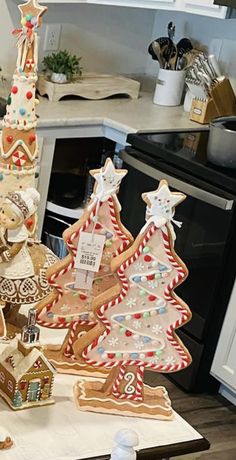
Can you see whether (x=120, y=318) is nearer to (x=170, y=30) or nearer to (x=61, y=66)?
(x=61, y=66)

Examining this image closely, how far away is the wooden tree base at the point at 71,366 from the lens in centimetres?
143

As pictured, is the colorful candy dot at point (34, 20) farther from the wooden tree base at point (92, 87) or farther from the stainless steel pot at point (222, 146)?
the wooden tree base at point (92, 87)

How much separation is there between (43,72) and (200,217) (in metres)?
1.21

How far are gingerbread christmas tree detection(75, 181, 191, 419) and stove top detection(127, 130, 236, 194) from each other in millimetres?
1471

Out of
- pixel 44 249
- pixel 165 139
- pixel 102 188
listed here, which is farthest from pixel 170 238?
pixel 165 139

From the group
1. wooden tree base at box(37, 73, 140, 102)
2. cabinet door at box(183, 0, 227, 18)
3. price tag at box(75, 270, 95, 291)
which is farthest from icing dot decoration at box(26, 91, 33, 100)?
cabinet door at box(183, 0, 227, 18)

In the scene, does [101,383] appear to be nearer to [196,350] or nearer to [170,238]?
[170,238]

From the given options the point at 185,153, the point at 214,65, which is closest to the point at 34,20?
the point at 185,153

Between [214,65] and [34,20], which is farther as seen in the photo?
[214,65]

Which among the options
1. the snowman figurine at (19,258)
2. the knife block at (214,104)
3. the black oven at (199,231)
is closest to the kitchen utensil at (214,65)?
the knife block at (214,104)

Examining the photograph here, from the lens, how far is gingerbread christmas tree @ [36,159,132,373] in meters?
1.29

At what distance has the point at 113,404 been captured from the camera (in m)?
1.35

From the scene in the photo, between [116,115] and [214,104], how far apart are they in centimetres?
48

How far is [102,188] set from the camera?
129cm
